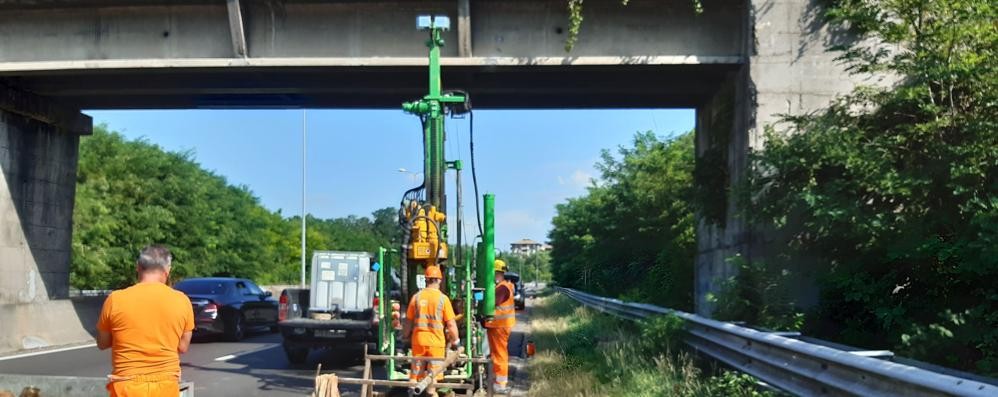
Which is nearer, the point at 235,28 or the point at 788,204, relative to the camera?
the point at 788,204

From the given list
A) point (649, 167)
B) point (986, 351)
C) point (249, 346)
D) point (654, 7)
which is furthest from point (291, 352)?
point (649, 167)

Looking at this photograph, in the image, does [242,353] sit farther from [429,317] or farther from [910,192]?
[910,192]

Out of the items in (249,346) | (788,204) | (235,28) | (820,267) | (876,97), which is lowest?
(249,346)

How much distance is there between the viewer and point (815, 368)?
629 centimetres

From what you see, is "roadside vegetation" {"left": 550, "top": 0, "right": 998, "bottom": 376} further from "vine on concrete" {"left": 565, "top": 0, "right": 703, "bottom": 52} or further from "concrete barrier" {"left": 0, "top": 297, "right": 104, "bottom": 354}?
"concrete barrier" {"left": 0, "top": 297, "right": 104, "bottom": 354}

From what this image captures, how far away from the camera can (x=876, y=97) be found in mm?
11234

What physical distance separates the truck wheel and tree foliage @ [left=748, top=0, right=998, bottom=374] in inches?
320

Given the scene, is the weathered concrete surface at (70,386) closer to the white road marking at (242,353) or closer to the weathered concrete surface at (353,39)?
the weathered concrete surface at (353,39)

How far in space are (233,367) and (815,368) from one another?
1063 cm

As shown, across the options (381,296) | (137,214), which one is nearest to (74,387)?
(381,296)

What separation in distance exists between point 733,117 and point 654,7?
223 centimetres

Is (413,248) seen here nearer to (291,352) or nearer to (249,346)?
(291,352)

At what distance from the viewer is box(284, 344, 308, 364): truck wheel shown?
15.5m

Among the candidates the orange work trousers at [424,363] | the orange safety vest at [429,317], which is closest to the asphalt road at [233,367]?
the orange work trousers at [424,363]
